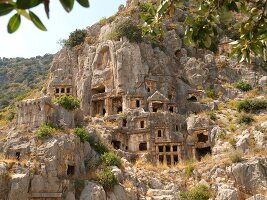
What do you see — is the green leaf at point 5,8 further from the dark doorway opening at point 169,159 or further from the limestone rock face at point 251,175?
the dark doorway opening at point 169,159

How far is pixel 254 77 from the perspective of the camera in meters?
48.9

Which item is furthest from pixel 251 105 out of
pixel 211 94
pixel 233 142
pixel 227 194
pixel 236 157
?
pixel 227 194

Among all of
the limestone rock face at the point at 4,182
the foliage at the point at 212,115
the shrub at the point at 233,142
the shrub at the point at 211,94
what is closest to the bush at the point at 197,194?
the shrub at the point at 233,142

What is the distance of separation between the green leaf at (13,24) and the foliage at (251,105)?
3961 centimetres

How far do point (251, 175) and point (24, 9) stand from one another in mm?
28557

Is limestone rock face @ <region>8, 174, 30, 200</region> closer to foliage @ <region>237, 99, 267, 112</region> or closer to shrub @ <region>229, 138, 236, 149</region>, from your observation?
shrub @ <region>229, 138, 236, 149</region>

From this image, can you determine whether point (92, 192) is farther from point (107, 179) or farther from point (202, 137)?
point (202, 137)

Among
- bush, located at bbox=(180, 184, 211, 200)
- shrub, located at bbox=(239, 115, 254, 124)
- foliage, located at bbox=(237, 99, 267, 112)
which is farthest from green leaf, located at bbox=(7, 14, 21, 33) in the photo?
foliage, located at bbox=(237, 99, 267, 112)

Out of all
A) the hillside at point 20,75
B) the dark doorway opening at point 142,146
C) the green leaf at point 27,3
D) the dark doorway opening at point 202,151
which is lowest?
the green leaf at point 27,3

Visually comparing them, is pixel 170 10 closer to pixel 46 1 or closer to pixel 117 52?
pixel 46 1

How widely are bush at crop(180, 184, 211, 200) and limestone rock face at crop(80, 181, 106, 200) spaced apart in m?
5.72

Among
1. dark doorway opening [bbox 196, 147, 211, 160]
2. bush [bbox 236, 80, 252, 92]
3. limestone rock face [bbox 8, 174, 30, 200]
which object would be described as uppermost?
bush [bbox 236, 80, 252, 92]

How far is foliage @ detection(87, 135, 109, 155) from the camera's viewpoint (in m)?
32.5

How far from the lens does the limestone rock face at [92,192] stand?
26484 millimetres
